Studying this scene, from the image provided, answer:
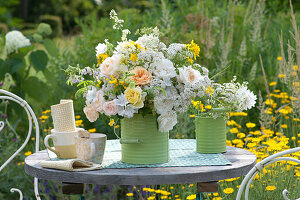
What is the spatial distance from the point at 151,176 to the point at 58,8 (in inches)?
570

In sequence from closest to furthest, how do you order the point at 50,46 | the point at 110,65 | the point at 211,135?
the point at 110,65 < the point at 211,135 < the point at 50,46

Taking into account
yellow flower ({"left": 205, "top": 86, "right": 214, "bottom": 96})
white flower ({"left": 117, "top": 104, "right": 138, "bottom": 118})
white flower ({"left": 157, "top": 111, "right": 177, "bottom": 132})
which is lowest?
white flower ({"left": 157, "top": 111, "right": 177, "bottom": 132})

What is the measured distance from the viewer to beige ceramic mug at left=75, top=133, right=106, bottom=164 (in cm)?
209

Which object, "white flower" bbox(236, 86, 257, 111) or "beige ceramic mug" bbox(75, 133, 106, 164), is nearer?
"beige ceramic mug" bbox(75, 133, 106, 164)

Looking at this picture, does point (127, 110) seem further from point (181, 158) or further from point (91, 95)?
point (181, 158)

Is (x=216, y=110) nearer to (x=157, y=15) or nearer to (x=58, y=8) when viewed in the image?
(x=157, y=15)

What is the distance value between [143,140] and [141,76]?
28 centimetres

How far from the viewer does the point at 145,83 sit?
1995mm

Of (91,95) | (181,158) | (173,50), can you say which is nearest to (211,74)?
(181,158)

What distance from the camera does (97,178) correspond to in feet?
6.40

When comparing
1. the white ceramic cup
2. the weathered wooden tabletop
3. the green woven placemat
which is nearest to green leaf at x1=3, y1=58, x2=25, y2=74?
the green woven placemat

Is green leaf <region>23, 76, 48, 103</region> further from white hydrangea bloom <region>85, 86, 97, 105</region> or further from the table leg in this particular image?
the table leg

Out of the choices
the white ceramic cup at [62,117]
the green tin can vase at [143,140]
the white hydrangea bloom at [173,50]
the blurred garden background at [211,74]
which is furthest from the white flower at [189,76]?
the blurred garden background at [211,74]

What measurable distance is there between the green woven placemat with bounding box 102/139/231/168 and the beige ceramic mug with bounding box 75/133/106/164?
0.05 m
